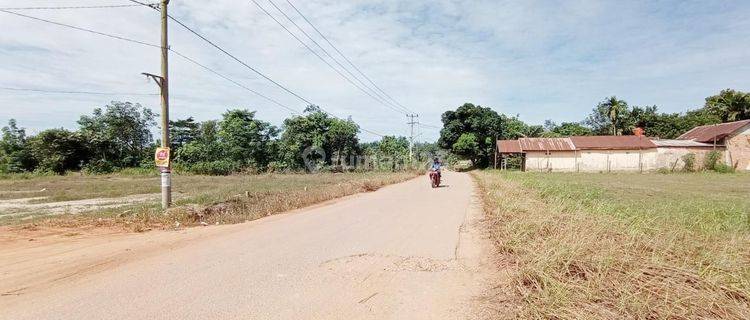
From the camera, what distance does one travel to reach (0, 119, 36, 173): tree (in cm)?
4725

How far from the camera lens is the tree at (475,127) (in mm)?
54125

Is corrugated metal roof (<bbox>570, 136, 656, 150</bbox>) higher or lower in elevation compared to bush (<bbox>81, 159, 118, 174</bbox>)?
higher

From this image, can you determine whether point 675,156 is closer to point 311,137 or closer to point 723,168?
point 723,168

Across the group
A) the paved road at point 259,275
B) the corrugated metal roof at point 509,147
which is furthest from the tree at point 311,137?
the paved road at point 259,275

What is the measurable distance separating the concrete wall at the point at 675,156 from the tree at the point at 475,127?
59.6 feet

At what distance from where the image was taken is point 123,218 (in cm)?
1025

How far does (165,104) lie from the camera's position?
1192 centimetres

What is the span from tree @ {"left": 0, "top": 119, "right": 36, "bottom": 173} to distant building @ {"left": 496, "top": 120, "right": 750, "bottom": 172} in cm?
5401

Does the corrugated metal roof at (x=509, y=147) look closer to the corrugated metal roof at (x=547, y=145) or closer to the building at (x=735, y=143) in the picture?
the corrugated metal roof at (x=547, y=145)

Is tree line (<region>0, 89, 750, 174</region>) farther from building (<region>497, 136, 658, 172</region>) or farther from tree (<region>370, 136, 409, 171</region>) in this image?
building (<region>497, 136, 658, 172</region>)

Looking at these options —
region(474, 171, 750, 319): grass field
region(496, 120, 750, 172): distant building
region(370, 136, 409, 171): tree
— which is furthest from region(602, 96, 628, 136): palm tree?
region(474, 171, 750, 319): grass field

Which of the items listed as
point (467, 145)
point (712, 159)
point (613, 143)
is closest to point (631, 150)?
point (613, 143)

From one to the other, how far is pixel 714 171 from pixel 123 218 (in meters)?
47.1

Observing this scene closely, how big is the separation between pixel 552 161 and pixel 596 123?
107 feet
